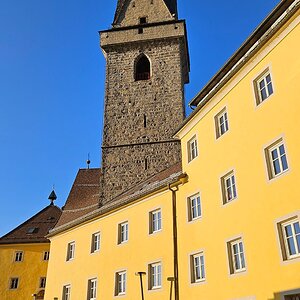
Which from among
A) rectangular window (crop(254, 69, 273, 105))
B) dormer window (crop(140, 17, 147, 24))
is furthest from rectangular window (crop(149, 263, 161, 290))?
dormer window (crop(140, 17, 147, 24))

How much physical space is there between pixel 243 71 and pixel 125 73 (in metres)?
17.6

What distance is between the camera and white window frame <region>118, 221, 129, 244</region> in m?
18.5

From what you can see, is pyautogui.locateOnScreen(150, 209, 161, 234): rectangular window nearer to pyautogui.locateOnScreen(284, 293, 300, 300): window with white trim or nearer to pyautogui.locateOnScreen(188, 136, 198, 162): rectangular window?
pyautogui.locateOnScreen(188, 136, 198, 162): rectangular window

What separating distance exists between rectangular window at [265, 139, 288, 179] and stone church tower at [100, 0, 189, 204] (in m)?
13.7

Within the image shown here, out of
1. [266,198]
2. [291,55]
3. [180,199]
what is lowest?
[266,198]

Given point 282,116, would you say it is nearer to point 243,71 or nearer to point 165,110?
point 243,71

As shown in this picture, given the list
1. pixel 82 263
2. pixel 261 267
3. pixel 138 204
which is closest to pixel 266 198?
pixel 261 267

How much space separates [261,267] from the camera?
10.9 metres

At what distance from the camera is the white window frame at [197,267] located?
1373 cm

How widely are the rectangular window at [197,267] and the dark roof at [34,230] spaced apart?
60.5ft

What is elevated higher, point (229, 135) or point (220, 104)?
point (220, 104)

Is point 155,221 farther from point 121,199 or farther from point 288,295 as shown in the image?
point 288,295

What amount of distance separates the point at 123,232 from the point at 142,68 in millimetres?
15435

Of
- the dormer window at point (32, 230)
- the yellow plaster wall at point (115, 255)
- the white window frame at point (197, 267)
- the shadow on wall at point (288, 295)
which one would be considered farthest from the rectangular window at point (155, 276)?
the dormer window at point (32, 230)
